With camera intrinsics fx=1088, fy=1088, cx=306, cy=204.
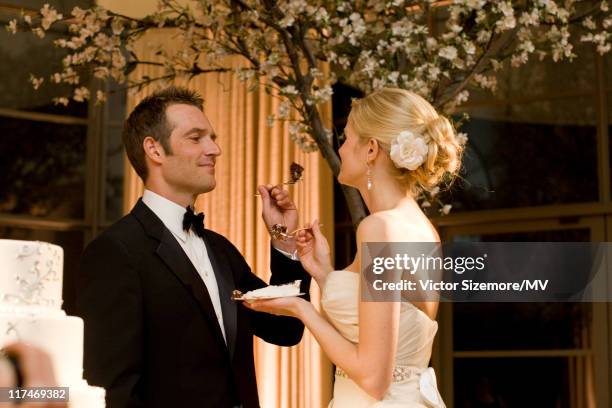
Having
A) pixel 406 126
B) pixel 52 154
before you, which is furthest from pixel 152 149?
pixel 52 154

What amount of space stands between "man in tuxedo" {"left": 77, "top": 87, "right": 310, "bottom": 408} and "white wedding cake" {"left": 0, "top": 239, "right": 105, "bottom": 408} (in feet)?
2.74

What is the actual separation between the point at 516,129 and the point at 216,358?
9.86 ft

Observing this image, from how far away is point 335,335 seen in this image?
2.54 metres

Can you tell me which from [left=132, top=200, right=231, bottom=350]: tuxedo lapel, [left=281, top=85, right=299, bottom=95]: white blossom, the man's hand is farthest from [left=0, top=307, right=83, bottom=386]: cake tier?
[left=281, top=85, right=299, bottom=95]: white blossom

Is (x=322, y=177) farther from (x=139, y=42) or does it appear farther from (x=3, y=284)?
(x=3, y=284)

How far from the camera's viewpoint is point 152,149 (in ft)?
10.3

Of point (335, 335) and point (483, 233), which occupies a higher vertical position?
point (483, 233)

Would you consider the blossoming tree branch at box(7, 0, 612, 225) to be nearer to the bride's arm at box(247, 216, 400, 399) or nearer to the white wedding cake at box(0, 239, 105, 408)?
the bride's arm at box(247, 216, 400, 399)

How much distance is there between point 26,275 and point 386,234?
0.91m

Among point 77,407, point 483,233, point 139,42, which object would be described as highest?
point 139,42

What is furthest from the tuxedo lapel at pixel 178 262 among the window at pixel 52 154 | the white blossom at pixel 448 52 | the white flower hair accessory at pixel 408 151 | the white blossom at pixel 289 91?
the window at pixel 52 154

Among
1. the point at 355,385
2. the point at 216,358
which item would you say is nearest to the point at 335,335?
the point at 355,385

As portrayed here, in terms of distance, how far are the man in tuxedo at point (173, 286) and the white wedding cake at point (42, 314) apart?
2.74 ft

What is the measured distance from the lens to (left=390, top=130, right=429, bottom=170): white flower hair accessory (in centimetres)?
256
